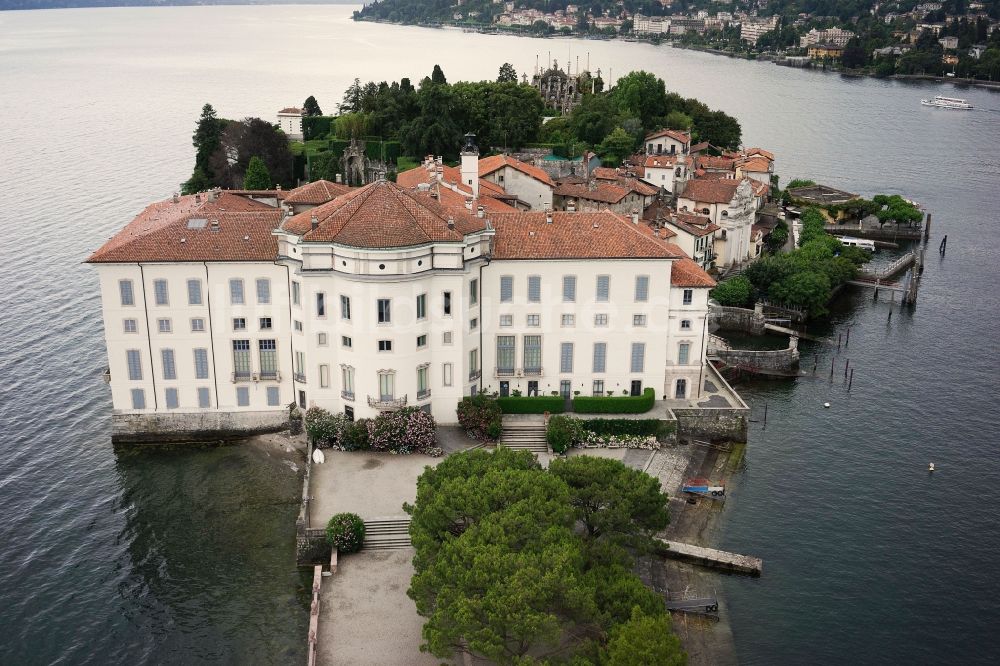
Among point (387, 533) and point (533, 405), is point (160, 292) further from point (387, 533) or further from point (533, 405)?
point (533, 405)

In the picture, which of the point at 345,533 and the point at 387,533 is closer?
the point at 345,533

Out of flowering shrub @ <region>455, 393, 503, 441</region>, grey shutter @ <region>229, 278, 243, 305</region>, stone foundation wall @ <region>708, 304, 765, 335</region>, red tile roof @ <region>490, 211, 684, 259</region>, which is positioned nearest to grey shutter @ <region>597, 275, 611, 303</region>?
red tile roof @ <region>490, 211, 684, 259</region>

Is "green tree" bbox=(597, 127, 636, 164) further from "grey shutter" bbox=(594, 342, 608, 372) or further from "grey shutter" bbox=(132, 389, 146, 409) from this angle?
"grey shutter" bbox=(132, 389, 146, 409)

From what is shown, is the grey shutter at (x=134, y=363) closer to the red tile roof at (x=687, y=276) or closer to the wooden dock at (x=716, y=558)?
the wooden dock at (x=716, y=558)

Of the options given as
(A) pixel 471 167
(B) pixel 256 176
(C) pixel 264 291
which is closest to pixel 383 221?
(C) pixel 264 291

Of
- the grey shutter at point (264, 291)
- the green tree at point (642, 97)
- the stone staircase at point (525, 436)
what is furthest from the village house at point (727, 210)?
the grey shutter at point (264, 291)

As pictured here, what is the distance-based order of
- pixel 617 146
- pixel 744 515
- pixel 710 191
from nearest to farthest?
pixel 744 515 < pixel 710 191 < pixel 617 146
